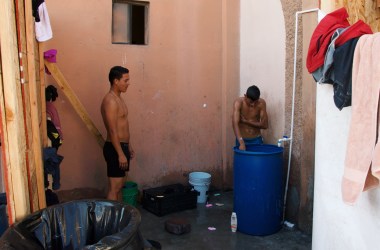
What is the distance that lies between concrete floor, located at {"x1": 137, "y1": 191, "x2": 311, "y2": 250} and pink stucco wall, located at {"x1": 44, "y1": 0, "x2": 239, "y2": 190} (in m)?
0.87

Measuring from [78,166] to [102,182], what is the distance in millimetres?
412

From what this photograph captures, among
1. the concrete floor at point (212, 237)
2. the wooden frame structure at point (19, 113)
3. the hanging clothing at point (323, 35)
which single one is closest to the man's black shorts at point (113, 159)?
the concrete floor at point (212, 237)

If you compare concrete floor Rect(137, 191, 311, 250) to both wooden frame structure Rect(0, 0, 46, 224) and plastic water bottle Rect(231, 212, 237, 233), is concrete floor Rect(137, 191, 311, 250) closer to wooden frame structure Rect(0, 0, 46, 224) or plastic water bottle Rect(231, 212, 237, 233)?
plastic water bottle Rect(231, 212, 237, 233)

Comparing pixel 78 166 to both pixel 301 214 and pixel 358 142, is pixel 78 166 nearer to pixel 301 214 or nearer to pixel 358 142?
pixel 301 214

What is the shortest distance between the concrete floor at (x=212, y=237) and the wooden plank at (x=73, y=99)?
1.30 meters

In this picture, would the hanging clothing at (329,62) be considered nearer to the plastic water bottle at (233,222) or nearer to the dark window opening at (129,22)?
the plastic water bottle at (233,222)

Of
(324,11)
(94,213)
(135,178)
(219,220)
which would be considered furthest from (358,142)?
(135,178)

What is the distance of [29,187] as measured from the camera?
2.34 m

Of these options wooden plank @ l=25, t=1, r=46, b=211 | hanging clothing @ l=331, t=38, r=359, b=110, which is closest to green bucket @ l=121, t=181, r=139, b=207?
wooden plank @ l=25, t=1, r=46, b=211

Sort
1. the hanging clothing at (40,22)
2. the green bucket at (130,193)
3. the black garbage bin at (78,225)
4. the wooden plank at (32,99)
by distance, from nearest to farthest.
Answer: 1. the black garbage bin at (78,225)
2. the wooden plank at (32,99)
3. the hanging clothing at (40,22)
4. the green bucket at (130,193)

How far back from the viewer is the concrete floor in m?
3.87

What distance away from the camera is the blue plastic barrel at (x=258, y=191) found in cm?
397

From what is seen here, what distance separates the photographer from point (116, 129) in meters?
4.11

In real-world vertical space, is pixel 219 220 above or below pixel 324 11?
below
